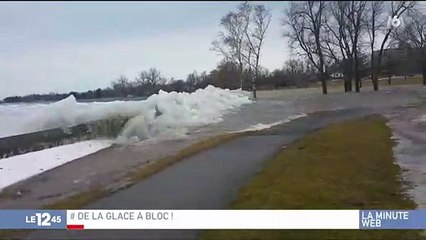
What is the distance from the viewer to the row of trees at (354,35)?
3328mm

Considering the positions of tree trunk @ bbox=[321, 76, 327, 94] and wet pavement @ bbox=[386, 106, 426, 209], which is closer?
tree trunk @ bbox=[321, 76, 327, 94]

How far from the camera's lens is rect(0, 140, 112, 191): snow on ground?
11.9 ft

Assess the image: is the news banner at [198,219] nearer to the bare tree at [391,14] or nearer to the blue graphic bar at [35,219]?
the blue graphic bar at [35,219]

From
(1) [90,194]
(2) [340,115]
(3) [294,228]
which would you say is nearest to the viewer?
(3) [294,228]

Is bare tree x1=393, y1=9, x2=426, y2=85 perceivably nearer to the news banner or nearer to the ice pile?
the ice pile

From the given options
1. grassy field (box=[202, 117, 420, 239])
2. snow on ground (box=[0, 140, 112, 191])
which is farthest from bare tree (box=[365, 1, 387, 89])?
snow on ground (box=[0, 140, 112, 191])

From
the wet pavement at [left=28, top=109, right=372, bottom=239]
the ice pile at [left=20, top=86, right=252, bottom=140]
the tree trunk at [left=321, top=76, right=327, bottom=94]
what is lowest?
the wet pavement at [left=28, top=109, right=372, bottom=239]

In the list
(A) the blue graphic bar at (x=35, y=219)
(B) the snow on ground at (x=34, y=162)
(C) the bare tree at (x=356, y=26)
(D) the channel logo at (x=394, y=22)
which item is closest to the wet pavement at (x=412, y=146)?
(C) the bare tree at (x=356, y=26)

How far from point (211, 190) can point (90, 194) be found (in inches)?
28.9

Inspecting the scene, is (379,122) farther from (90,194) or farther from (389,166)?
(90,194)

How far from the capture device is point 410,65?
362 cm

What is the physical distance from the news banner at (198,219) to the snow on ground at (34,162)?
1017 millimetres

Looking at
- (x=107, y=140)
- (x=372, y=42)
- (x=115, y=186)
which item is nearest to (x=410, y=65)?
(x=372, y=42)

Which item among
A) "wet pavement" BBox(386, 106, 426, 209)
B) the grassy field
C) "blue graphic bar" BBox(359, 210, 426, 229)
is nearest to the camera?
"blue graphic bar" BBox(359, 210, 426, 229)
